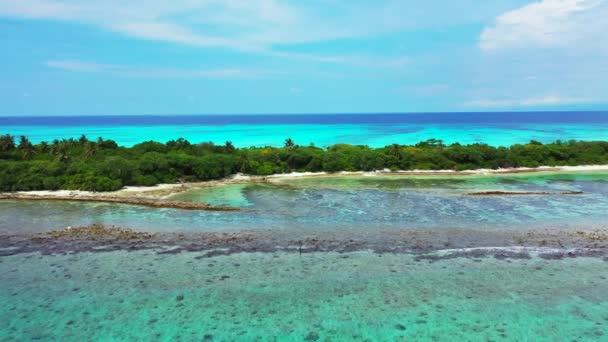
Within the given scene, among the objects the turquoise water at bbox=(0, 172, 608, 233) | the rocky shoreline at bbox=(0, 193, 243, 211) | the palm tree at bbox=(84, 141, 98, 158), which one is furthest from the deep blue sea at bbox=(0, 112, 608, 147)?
the rocky shoreline at bbox=(0, 193, 243, 211)

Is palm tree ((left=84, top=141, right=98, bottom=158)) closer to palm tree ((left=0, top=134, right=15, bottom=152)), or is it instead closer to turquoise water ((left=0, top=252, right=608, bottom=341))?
palm tree ((left=0, top=134, right=15, bottom=152))

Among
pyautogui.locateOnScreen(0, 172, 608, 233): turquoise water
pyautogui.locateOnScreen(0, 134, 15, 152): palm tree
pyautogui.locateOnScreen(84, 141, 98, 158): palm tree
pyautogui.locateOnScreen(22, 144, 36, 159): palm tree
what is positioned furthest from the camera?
pyautogui.locateOnScreen(84, 141, 98, 158): palm tree

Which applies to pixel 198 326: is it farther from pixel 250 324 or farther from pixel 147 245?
pixel 147 245

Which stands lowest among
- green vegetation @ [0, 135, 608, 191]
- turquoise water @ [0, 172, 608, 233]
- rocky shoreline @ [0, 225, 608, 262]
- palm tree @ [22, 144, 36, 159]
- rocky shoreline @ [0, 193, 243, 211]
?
rocky shoreline @ [0, 225, 608, 262]

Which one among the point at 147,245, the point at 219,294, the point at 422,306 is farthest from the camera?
the point at 147,245

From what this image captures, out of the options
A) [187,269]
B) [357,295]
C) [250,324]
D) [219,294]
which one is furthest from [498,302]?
[187,269]

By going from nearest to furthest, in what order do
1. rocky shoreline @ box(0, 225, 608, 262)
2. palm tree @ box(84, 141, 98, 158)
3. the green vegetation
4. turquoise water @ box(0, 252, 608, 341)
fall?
turquoise water @ box(0, 252, 608, 341), rocky shoreline @ box(0, 225, 608, 262), the green vegetation, palm tree @ box(84, 141, 98, 158)

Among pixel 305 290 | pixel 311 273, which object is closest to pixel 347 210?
pixel 311 273
